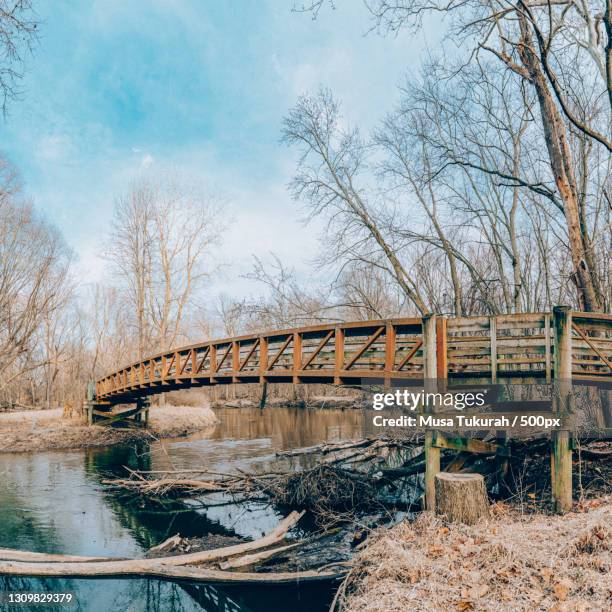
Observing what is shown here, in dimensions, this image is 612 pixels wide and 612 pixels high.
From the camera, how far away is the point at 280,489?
35.3 feet

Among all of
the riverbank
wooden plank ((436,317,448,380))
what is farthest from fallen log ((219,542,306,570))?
the riverbank

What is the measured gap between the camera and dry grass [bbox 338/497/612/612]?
4.78 metres

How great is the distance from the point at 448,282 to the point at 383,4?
12550 millimetres

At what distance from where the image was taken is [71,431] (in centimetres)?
2300

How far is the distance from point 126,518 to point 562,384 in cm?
893

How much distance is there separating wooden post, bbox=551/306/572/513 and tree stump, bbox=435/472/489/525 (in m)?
1.39

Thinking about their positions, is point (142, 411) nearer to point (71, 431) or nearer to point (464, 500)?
point (71, 431)

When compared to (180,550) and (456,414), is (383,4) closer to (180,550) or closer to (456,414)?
(456,414)

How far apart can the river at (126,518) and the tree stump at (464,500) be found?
2.02 m

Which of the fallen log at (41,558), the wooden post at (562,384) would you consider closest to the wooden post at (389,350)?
the wooden post at (562,384)

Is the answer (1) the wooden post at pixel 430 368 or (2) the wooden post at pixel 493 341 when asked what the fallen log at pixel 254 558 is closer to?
(1) the wooden post at pixel 430 368

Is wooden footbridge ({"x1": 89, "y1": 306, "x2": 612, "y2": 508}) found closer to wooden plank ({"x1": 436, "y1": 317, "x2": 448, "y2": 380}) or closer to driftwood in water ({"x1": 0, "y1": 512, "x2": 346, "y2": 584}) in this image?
wooden plank ({"x1": 436, "y1": 317, "x2": 448, "y2": 380})

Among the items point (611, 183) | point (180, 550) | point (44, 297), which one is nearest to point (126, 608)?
point (180, 550)

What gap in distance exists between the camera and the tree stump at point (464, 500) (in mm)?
6902
